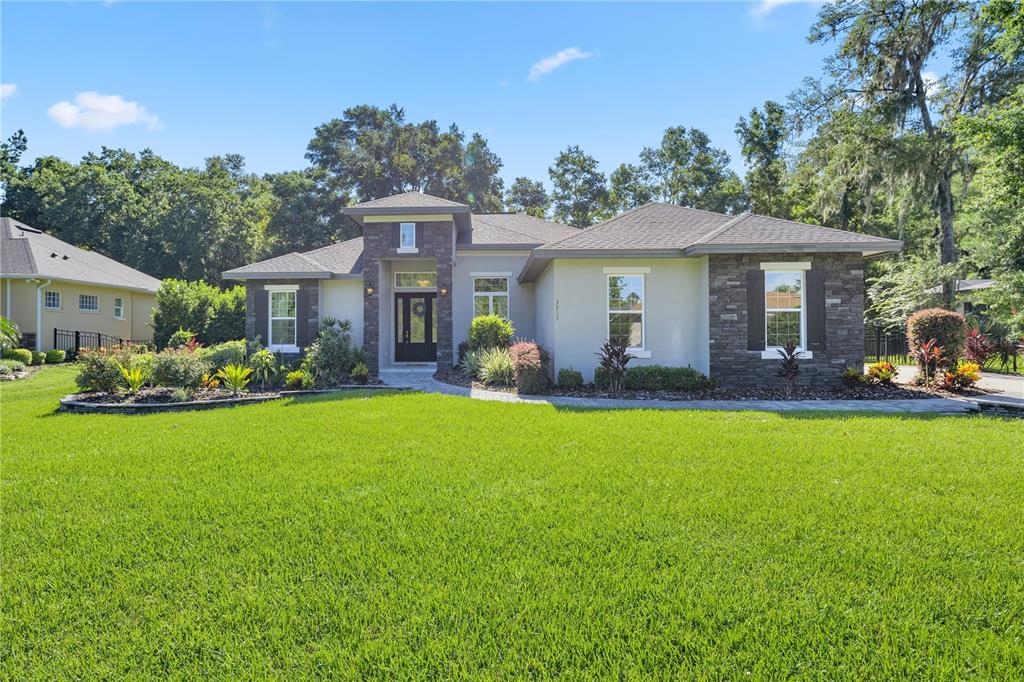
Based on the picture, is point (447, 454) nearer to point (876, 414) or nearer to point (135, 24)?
point (876, 414)

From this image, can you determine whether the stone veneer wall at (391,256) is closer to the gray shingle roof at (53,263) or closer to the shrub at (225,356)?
the shrub at (225,356)

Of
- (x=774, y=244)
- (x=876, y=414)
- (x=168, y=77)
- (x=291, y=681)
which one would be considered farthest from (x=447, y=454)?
(x=168, y=77)

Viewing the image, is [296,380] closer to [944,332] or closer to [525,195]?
[944,332]

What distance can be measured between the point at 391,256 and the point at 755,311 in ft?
32.9

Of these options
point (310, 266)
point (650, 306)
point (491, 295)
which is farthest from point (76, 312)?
point (650, 306)

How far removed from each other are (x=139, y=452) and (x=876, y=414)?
10482mm

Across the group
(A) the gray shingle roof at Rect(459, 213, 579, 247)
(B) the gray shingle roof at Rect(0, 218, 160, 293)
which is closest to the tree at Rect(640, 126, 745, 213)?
(A) the gray shingle roof at Rect(459, 213, 579, 247)

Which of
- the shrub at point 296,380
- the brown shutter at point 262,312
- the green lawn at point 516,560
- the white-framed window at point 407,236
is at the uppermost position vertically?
the white-framed window at point 407,236

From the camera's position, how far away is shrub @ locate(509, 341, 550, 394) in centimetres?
1062

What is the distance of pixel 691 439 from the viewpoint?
6.21 meters

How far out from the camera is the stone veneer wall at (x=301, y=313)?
15453 mm

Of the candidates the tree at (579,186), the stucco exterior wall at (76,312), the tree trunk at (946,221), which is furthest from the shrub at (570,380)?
the tree at (579,186)

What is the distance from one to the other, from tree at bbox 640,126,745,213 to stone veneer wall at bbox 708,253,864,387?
21.5 metres

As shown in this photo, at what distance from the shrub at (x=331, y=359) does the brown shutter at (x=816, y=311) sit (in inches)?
420
